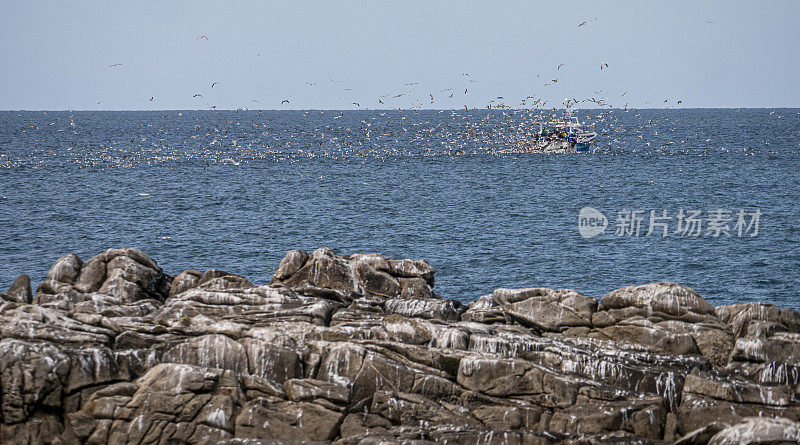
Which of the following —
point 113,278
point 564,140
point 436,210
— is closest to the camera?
point 113,278

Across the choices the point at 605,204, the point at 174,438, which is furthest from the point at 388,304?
the point at 605,204

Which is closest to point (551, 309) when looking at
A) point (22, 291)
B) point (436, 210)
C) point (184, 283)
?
point (184, 283)

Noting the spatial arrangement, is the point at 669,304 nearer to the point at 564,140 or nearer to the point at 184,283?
the point at 184,283

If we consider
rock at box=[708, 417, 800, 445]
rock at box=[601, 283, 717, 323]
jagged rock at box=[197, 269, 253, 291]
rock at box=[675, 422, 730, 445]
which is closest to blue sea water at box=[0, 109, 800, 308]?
jagged rock at box=[197, 269, 253, 291]

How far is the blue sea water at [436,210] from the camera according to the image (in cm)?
4731

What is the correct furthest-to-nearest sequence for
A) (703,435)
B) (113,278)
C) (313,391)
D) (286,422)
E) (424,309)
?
1. (113,278)
2. (424,309)
3. (313,391)
4. (286,422)
5. (703,435)

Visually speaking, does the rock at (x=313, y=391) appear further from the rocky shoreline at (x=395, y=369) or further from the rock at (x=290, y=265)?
the rock at (x=290, y=265)

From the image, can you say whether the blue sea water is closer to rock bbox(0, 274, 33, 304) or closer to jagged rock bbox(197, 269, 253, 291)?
rock bbox(0, 274, 33, 304)
